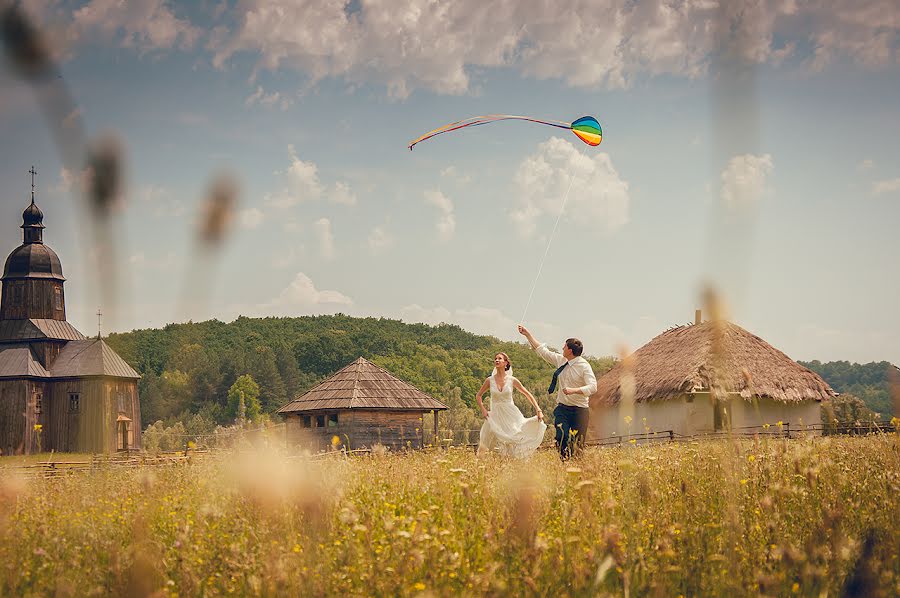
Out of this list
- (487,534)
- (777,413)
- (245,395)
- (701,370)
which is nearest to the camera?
(487,534)

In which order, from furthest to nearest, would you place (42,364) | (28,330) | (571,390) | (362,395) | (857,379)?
(28,330)
(42,364)
(857,379)
(362,395)
(571,390)

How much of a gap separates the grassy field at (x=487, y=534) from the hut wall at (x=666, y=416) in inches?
791

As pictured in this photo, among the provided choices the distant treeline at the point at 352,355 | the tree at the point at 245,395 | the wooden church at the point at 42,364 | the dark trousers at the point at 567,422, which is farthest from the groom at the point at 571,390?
the tree at the point at 245,395

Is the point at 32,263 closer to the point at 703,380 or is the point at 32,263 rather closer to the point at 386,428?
the point at 386,428

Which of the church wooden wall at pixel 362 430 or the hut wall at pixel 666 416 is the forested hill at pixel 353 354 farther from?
the hut wall at pixel 666 416

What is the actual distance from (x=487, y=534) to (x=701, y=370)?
2375 cm

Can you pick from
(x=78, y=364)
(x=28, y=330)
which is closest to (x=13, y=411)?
(x=78, y=364)

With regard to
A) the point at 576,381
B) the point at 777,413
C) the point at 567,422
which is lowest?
the point at 777,413

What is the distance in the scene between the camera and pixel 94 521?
5551 mm

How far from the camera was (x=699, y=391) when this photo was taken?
83.8ft

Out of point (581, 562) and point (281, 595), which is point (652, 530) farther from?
point (281, 595)

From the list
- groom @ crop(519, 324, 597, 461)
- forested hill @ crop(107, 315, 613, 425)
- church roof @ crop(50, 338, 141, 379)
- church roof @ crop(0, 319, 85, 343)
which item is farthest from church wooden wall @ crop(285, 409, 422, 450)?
forested hill @ crop(107, 315, 613, 425)

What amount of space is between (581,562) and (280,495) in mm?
1641

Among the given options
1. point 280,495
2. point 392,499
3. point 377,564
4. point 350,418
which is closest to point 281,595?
point 377,564
